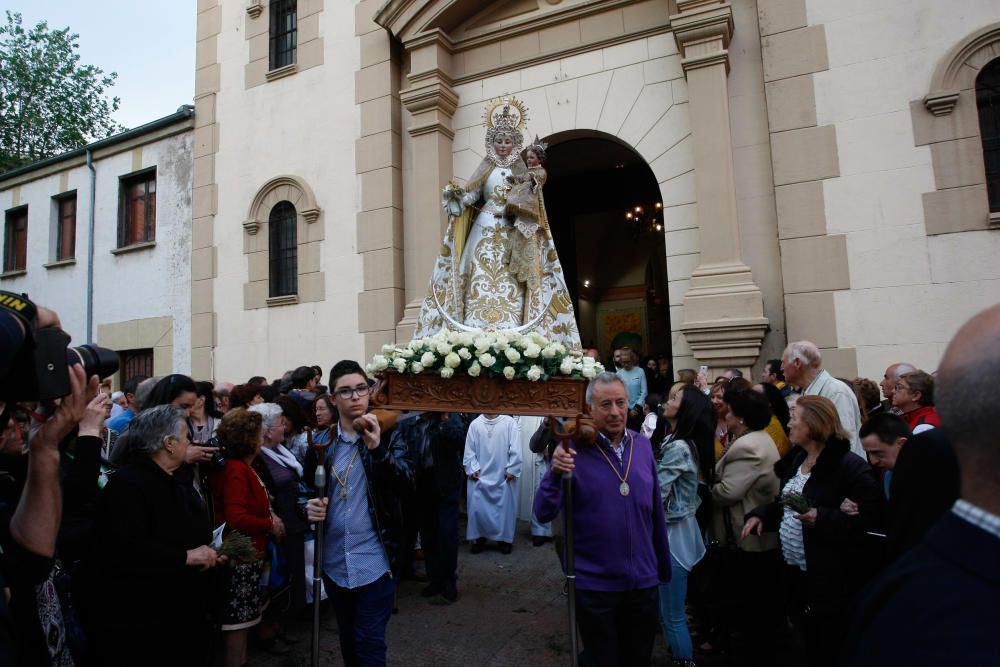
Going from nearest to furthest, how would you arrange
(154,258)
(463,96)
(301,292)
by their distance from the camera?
(463,96) → (301,292) → (154,258)

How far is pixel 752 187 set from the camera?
8070 millimetres

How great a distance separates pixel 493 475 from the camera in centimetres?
687

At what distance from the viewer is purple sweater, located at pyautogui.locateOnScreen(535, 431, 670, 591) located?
315 cm

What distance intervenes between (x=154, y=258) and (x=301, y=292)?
425 centimetres

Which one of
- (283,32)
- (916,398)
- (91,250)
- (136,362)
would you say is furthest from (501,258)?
(91,250)

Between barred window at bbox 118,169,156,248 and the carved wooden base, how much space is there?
12110 millimetres

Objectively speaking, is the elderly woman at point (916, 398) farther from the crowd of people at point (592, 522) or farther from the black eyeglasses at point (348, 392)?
the black eyeglasses at point (348, 392)

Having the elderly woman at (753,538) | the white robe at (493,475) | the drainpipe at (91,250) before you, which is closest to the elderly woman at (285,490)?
the white robe at (493,475)

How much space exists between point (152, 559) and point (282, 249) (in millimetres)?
9060

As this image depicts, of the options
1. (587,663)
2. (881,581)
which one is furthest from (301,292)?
(881,581)

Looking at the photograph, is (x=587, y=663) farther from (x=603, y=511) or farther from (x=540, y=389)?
(x=540, y=389)

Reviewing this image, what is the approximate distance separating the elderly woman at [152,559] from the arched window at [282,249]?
8.29 metres

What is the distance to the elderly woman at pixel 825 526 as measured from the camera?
11.1 feet

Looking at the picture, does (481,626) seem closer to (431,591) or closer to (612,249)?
(431,591)
